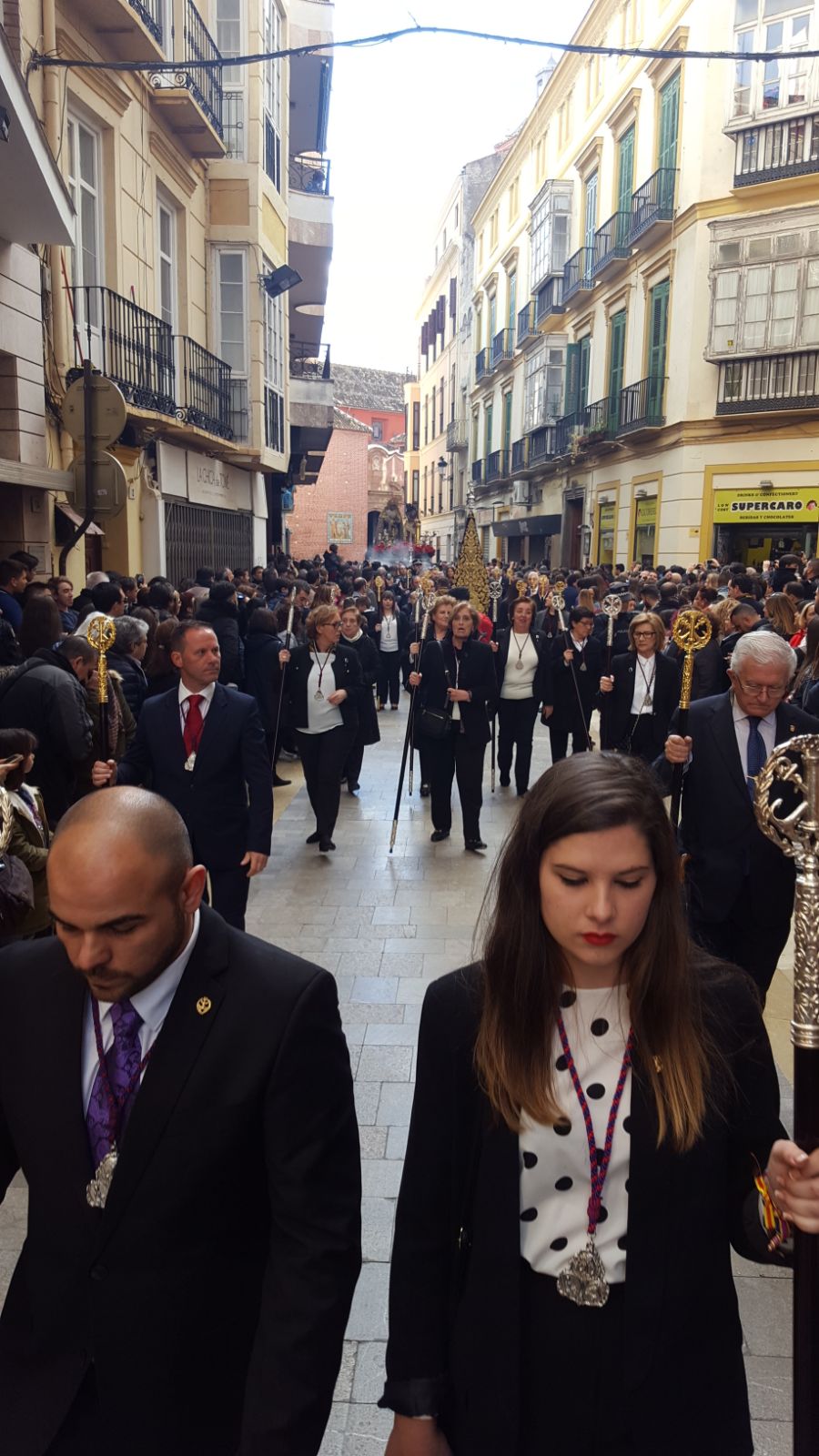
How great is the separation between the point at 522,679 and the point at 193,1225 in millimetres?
8410

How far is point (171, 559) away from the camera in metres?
15.9

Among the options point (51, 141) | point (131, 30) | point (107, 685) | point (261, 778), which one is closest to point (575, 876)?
point (261, 778)

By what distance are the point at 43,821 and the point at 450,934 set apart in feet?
10.5

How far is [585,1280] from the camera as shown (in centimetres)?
182

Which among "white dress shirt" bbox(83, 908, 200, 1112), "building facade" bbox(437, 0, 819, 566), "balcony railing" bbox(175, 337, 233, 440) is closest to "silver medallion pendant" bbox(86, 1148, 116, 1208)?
"white dress shirt" bbox(83, 908, 200, 1112)

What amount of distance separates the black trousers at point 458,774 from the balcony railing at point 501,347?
33.5m

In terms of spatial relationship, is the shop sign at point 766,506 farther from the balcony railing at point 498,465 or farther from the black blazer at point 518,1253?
the black blazer at point 518,1253

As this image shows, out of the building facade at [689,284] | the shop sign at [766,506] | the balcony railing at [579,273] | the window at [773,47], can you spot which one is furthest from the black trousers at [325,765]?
the balcony railing at [579,273]

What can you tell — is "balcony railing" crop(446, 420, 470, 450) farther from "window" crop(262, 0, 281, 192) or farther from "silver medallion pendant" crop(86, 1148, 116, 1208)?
"silver medallion pendant" crop(86, 1148, 116, 1208)

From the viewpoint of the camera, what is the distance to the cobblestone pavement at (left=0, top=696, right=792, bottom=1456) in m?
A: 3.04

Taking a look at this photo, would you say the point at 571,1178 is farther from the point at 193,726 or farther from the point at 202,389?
the point at 202,389

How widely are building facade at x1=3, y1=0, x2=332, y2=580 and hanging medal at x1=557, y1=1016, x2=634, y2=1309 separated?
26.5 ft

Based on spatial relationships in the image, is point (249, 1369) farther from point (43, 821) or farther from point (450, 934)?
point (450, 934)

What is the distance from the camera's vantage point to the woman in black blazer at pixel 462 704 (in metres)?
8.58
